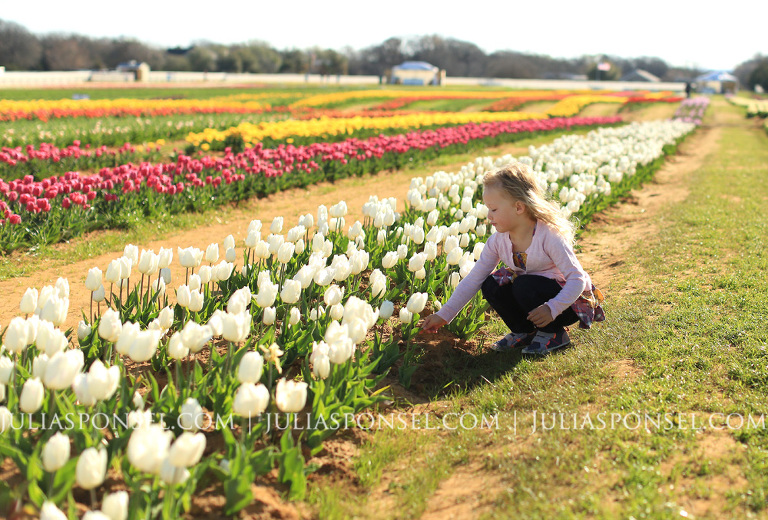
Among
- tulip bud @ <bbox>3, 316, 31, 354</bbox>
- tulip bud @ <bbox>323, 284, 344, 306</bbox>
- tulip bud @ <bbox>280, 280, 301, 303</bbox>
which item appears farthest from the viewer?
Answer: tulip bud @ <bbox>323, 284, 344, 306</bbox>

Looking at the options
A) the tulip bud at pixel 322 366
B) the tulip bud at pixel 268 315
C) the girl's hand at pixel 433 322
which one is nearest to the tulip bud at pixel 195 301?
the tulip bud at pixel 268 315

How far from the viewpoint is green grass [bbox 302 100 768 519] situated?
2705 mm

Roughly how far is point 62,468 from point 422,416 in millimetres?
1924

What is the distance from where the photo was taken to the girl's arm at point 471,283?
169 inches

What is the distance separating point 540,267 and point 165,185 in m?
6.32

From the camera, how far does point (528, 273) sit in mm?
4383

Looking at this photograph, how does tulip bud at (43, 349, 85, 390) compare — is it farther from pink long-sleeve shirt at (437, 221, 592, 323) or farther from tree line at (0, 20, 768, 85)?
tree line at (0, 20, 768, 85)

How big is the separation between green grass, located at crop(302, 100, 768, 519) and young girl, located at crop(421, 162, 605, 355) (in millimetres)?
238

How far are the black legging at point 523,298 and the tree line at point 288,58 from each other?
74.1 meters

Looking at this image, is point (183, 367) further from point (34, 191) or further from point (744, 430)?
point (34, 191)

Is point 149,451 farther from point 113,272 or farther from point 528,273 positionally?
point 528,273

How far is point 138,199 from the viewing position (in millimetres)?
8664

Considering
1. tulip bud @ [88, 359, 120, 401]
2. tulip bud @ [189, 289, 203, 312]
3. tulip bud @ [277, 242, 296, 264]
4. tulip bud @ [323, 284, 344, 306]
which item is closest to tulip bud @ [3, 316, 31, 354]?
tulip bud @ [88, 359, 120, 401]

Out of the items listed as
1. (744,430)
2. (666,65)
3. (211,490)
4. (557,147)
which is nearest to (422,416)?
(211,490)
